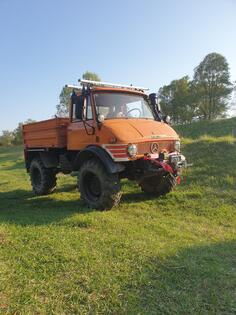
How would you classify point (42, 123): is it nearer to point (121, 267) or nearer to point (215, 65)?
point (121, 267)

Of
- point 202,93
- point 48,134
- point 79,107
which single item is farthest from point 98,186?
point 202,93

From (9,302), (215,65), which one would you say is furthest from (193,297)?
(215,65)

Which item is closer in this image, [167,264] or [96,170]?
[167,264]

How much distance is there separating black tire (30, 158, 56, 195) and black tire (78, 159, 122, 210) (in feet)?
7.01

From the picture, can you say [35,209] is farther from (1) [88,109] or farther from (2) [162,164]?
(2) [162,164]

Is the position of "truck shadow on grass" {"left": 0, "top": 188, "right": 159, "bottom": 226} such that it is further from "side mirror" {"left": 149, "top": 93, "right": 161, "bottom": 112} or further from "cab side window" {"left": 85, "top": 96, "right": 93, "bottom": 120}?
"side mirror" {"left": 149, "top": 93, "right": 161, "bottom": 112}

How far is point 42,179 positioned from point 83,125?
2.49m

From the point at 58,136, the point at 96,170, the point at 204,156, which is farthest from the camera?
the point at 204,156

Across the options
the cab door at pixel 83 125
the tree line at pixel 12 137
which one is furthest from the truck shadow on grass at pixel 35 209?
the tree line at pixel 12 137

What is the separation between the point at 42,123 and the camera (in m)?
8.95

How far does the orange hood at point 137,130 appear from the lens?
21.6 feet

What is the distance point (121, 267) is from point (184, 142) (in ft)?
32.4

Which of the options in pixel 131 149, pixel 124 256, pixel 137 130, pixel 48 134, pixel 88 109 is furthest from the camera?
pixel 48 134

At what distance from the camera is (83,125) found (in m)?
7.41
